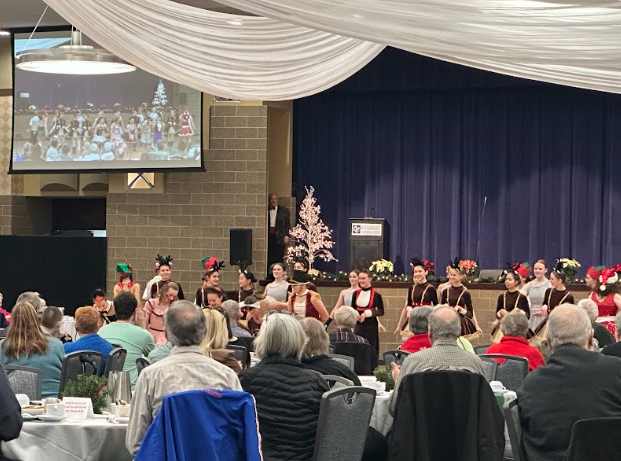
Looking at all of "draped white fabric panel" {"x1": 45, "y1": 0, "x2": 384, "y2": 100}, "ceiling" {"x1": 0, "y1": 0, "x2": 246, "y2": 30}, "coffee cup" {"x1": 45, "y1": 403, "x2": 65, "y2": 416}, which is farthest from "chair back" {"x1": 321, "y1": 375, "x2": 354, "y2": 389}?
"ceiling" {"x1": 0, "y1": 0, "x2": 246, "y2": 30}

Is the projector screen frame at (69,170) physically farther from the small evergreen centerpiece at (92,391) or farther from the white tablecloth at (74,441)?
the white tablecloth at (74,441)

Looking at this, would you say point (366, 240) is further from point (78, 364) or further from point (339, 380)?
point (339, 380)

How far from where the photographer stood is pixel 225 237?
54.2ft

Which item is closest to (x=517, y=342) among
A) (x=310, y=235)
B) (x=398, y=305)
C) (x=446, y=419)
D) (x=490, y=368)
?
(x=490, y=368)

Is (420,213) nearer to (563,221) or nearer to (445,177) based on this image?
(445,177)

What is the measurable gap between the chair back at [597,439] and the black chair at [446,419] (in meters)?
1.35

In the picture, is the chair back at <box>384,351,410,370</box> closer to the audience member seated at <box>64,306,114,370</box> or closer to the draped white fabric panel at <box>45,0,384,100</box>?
the audience member seated at <box>64,306,114,370</box>

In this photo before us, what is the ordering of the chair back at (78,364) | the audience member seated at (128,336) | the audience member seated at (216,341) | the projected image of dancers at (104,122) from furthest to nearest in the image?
the projected image of dancers at (104,122) → the audience member seated at (128,336) → the chair back at (78,364) → the audience member seated at (216,341)

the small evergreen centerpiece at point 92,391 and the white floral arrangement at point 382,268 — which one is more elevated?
the white floral arrangement at point 382,268

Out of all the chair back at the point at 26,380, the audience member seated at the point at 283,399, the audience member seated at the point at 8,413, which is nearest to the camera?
the audience member seated at the point at 8,413

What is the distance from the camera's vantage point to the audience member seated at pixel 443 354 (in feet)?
18.4

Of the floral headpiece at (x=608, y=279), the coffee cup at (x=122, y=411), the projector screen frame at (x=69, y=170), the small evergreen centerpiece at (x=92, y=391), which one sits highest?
the projector screen frame at (x=69, y=170)

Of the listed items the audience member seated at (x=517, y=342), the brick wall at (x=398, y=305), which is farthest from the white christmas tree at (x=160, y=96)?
the audience member seated at (x=517, y=342)

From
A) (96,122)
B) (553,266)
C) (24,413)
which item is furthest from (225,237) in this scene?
(24,413)
